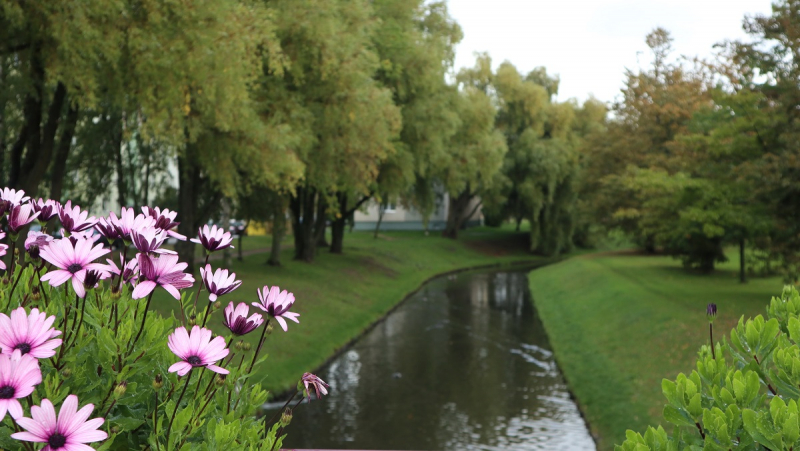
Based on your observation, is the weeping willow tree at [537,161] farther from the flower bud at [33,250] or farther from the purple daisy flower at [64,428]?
the purple daisy flower at [64,428]

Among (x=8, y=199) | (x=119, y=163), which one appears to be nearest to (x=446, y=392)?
(x=119, y=163)

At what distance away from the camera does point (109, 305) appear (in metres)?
3.16

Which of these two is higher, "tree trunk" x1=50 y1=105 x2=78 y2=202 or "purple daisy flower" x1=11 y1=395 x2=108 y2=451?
"tree trunk" x1=50 y1=105 x2=78 y2=202

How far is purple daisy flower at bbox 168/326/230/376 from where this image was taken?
2.46 m

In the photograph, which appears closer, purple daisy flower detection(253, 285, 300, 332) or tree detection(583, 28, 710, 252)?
purple daisy flower detection(253, 285, 300, 332)

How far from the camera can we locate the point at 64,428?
2.15 metres

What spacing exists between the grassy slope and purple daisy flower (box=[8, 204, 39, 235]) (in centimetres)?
1429

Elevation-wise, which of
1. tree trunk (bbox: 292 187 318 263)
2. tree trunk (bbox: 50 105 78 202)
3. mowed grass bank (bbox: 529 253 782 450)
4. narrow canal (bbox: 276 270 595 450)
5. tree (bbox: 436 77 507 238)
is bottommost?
narrow canal (bbox: 276 270 595 450)

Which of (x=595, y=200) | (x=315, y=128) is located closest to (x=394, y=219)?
(x=595, y=200)

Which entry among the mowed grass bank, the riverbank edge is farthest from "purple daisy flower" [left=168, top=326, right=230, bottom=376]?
the mowed grass bank

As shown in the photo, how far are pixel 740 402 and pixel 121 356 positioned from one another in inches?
93.9

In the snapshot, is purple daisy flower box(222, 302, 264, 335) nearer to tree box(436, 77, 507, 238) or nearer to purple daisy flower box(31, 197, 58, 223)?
purple daisy flower box(31, 197, 58, 223)

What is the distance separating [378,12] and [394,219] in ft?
148

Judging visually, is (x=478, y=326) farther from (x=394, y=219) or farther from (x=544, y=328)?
(x=394, y=219)
